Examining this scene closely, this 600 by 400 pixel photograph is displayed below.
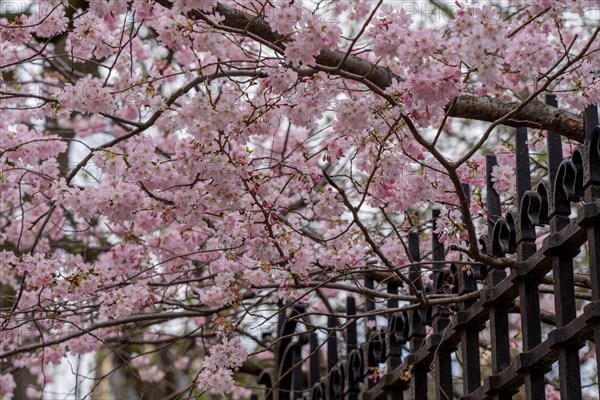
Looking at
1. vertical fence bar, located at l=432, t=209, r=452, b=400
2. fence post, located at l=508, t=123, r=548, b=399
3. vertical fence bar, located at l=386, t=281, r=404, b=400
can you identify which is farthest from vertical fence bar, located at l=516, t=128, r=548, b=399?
vertical fence bar, located at l=386, t=281, r=404, b=400

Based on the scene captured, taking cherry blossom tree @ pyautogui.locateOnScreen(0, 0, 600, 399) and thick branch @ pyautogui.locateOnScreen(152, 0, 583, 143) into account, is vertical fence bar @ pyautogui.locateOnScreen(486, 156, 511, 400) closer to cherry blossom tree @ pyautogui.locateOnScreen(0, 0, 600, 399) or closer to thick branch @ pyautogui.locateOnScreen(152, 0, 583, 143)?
cherry blossom tree @ pyautogui.locateOnScreen(0, 0, 600, 399)

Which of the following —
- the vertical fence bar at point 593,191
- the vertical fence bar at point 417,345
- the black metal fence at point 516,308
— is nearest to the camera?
the vertical fence bar at point 593,191

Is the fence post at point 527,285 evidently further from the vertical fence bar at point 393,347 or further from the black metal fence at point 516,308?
the vertical fence bar at point 393,347

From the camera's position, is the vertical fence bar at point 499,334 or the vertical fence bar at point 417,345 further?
the vertical fence bar at point 417,345

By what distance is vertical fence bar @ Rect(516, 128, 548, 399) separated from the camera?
2.84 m

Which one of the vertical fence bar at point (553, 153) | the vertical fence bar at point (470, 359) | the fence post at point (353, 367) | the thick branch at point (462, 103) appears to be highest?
the thick branch at point (462, 103)

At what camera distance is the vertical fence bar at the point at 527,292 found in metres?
2.84

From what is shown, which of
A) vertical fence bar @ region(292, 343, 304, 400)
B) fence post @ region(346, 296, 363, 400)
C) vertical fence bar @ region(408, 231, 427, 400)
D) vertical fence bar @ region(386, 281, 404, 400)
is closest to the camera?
vertical fence bar @ region(408, 231, 427, 400)

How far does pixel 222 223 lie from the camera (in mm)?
3945

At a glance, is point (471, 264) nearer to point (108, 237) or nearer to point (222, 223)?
point (222, 223)

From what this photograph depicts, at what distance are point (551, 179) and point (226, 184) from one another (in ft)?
3.64

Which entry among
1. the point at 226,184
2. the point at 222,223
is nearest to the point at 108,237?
the point at 222,223

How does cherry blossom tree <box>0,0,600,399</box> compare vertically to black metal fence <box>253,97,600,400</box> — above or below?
above

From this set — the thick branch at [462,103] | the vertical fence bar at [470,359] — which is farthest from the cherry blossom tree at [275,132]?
the vertical fence bar at [470,359]
